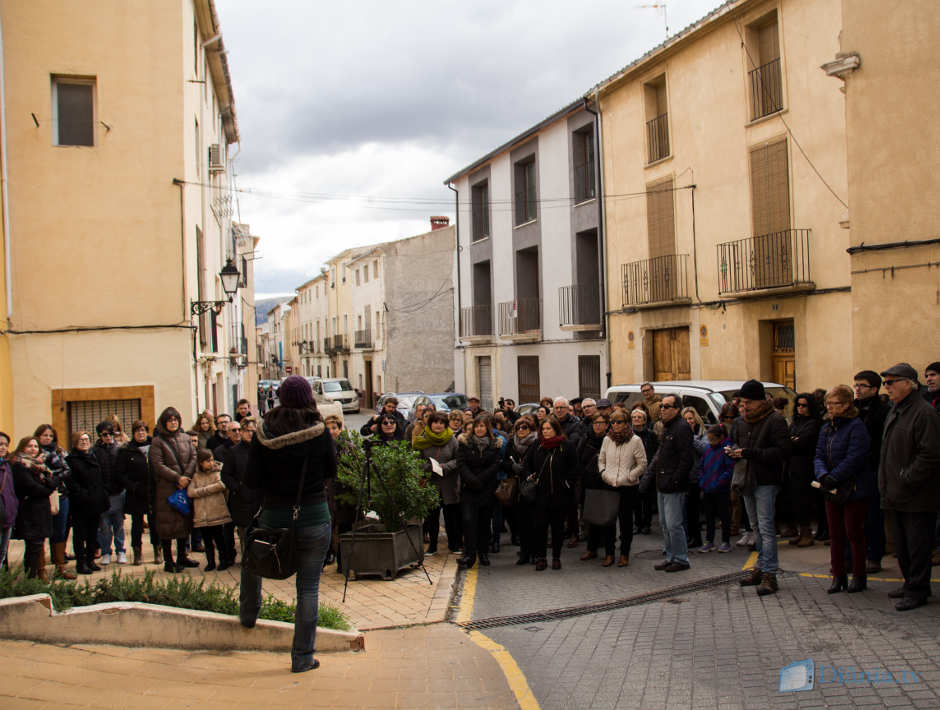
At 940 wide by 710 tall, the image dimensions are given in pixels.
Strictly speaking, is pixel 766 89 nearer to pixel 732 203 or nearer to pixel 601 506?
pixel 732 203

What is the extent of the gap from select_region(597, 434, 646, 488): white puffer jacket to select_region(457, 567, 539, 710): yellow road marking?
192 cm

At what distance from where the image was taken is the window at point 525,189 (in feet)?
86.4

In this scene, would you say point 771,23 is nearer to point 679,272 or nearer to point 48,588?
point 679,272

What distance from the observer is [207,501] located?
889 cm

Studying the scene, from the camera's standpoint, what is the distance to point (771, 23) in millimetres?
16438

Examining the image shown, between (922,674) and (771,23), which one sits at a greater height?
(771,23)

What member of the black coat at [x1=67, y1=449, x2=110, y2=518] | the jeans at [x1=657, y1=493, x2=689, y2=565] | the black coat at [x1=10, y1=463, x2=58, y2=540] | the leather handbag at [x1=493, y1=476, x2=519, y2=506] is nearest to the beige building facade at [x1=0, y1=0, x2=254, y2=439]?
the black coat at [x1=67, y1=449, x2=110, y2=518]

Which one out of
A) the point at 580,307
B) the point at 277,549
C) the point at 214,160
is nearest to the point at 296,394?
the point at 277,549

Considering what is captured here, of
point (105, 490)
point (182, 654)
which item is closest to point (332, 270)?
point (105, 490)

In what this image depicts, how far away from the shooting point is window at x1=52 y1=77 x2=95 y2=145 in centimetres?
1413

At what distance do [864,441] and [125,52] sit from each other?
13.2 meters

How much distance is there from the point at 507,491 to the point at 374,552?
1.84 meters

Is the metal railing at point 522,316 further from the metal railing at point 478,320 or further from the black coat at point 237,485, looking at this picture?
the black coat at point 237,485

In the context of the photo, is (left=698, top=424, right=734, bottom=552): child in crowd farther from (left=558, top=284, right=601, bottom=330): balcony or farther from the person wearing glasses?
(left=558, top=284, right=601, bottom=330): balcony
